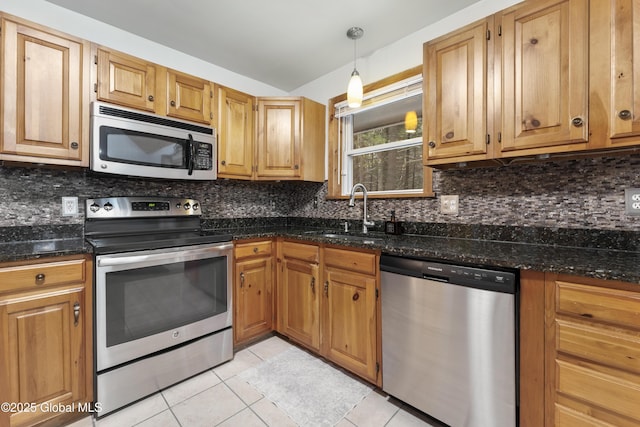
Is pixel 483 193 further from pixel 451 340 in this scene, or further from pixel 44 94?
pixel 44 94

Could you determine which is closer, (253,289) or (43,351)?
(43,351)

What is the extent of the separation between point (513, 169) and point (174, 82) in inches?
93.7

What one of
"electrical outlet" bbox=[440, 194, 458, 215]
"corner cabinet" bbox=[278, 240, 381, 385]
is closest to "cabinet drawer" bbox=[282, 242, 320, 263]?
"corner cabinet" bbox=[278, 240, 381, 385]

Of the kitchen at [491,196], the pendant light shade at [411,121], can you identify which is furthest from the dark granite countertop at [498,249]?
the pendant light shade at [411,121]

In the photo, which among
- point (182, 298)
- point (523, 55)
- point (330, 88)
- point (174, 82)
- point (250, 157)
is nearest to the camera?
point (523, 55)

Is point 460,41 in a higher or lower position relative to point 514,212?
higher

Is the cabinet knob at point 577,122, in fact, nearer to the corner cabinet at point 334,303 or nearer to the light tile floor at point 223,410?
the corner cabinet at point 334,303

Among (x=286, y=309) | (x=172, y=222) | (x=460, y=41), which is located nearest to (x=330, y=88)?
(x=460, y=41)

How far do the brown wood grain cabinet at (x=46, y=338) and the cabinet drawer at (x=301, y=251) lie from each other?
1.24 m

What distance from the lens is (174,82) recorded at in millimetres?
2016

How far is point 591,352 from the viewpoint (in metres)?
0.99

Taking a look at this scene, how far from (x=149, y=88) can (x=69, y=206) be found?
96 centimetres

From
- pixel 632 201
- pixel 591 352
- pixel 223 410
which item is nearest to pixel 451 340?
pixel 591 352

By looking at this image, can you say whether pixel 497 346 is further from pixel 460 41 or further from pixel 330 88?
pixel 330 88
